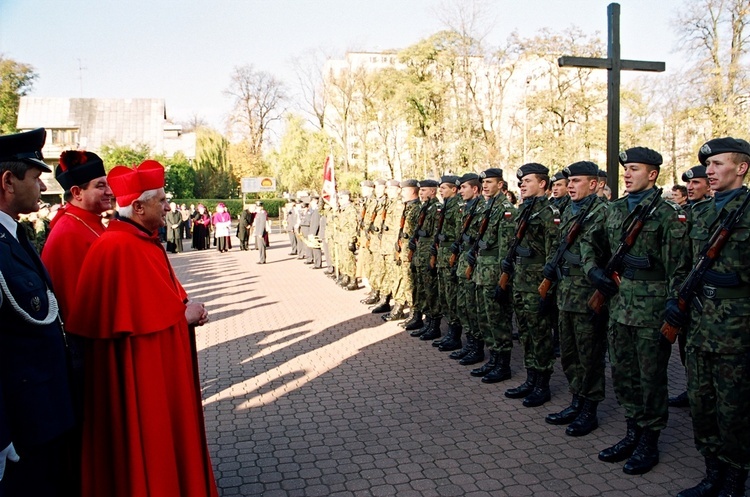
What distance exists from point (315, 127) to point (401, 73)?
13962 millimetres

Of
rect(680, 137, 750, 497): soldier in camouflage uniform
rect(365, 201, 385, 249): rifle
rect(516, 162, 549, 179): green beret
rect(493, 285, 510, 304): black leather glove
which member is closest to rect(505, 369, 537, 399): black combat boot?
rect(493, 285, 510, 304): black leather glove

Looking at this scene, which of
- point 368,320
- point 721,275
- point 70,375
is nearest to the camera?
point 70,375

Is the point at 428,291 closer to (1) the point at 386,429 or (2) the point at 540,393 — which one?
(2) the point at 540,393

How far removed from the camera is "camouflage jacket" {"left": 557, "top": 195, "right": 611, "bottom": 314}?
4.83m

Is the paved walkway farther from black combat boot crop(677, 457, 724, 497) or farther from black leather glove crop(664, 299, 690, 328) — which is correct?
black leather glove crop(664, 299, 690, 328)

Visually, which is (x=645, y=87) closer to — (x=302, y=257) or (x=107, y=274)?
(x=302, y=257)

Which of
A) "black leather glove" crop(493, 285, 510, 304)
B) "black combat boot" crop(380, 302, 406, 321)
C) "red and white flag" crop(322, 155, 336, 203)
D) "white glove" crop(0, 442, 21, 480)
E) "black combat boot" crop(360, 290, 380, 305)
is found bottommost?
"black combat boot" crop(360, 290, 380, 305)

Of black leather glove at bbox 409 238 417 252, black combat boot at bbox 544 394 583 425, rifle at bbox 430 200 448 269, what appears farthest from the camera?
black leather glove at bbox 409 238 417 252

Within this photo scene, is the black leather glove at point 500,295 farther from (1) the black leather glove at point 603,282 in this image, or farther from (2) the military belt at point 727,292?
(2) the military belt at point 727,292

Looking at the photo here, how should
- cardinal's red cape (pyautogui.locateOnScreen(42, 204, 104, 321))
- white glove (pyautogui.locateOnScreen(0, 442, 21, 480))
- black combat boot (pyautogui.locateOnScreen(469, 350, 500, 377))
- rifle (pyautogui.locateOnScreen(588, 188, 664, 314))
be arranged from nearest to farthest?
white glove (pyautogui.locateOnScreen(0, 442, 21, 480)) < cardinal's red cape (pyautogui.locateOnScreen(42, 204, 104, 321)) < rifle (pyautogui.locateOnScreen(588, 188, 664, 314)) < black combat boot (pyautogui.locateOnScreen(469, 350, 500, 377))

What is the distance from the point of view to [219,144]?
169ft

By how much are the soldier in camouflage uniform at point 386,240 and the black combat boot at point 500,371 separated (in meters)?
3.52

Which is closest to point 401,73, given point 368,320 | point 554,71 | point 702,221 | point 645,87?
point 554,71

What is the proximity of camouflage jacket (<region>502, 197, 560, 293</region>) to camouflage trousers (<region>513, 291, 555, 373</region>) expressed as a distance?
0.11 metres
